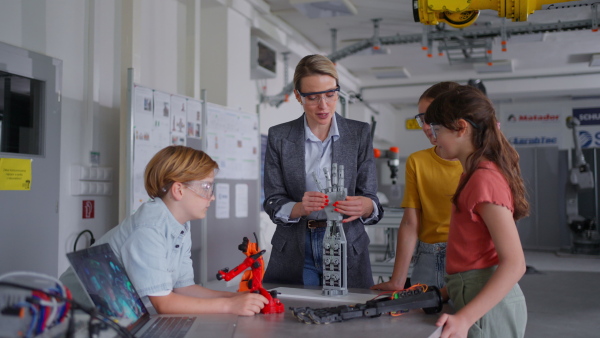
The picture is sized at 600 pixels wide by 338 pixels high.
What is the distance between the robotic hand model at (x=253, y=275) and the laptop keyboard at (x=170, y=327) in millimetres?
134

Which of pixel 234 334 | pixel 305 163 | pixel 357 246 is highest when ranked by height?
pixel 305 163

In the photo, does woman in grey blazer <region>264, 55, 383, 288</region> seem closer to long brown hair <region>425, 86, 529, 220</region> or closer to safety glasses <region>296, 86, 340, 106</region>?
safety glasses <region>296, 86, 340, 106</region>

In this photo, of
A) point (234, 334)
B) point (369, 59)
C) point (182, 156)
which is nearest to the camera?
point (234, 334)

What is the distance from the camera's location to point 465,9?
2445 millimetres

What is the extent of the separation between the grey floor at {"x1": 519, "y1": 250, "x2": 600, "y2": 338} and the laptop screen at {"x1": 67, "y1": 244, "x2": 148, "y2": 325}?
357 cm

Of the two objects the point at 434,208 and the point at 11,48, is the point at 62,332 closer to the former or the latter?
the point at 434,208

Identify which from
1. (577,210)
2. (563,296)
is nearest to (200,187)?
(563,296)

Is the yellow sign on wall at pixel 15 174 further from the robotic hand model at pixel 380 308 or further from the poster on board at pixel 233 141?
the robotic hand model at pixel 380 308

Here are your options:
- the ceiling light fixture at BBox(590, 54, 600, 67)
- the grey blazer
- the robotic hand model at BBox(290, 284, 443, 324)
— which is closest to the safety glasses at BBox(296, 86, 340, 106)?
the grey blazer

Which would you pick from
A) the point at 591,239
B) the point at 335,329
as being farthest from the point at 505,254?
the point at 591,239

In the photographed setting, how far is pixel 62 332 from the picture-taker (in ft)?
2.78

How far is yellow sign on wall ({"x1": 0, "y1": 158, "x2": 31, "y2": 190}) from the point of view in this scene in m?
2.90

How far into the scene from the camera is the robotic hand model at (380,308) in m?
1.23

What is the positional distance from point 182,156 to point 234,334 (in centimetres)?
58
